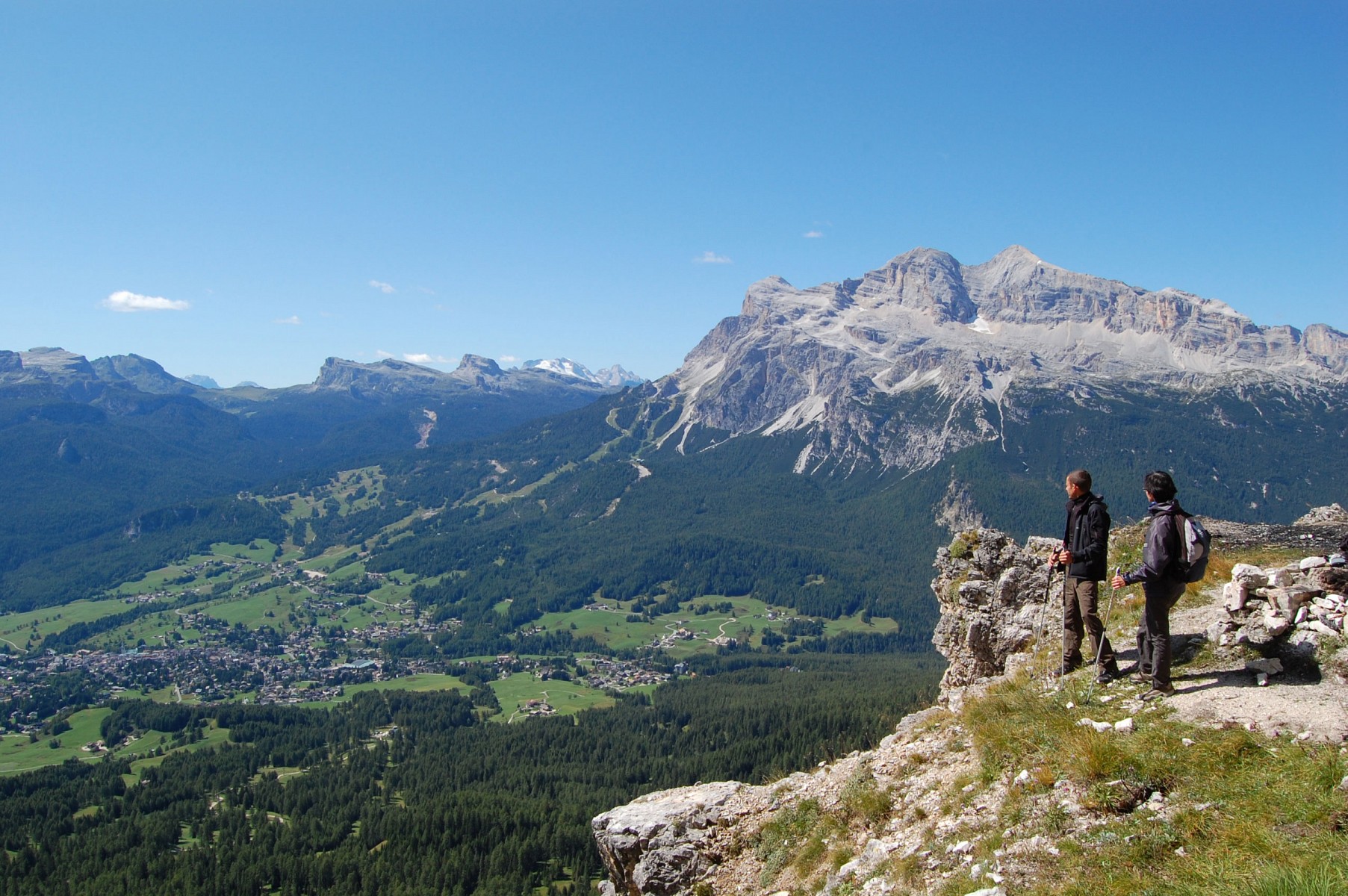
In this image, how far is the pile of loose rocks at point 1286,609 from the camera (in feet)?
43.8

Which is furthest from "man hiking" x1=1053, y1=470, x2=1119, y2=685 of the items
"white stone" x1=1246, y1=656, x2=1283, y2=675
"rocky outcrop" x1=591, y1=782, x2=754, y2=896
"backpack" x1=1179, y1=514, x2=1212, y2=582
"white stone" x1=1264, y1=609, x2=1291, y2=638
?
"rocky outcrop" x1=591, y1=782, x2=754, y2=896

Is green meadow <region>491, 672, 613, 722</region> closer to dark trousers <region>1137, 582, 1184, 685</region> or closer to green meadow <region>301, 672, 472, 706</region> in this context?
green meadow <region>301, 672, 472, 706</region>

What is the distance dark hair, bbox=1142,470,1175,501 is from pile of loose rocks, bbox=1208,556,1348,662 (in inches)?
109

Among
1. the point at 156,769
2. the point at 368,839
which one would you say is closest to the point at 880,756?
the point at 368,839

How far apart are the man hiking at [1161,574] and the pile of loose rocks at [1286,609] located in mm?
1798

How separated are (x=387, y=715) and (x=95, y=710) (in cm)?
5701

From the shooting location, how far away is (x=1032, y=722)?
46.1 feet

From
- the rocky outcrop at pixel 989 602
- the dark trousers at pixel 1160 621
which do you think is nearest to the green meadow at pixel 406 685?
the rocky outcrop at pixel 989 602

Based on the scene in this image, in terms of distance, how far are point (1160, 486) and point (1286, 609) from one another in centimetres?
324

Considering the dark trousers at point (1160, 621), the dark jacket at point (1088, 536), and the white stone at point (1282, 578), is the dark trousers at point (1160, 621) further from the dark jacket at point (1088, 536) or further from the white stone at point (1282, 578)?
the white stone at point (1282, 578)

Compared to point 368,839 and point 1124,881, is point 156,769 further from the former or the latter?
point 1124,881

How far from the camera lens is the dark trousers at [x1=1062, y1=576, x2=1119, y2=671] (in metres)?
15.2

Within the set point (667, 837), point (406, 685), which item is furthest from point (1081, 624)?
point (406, 685)

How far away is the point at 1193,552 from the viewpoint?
43.3 feet
